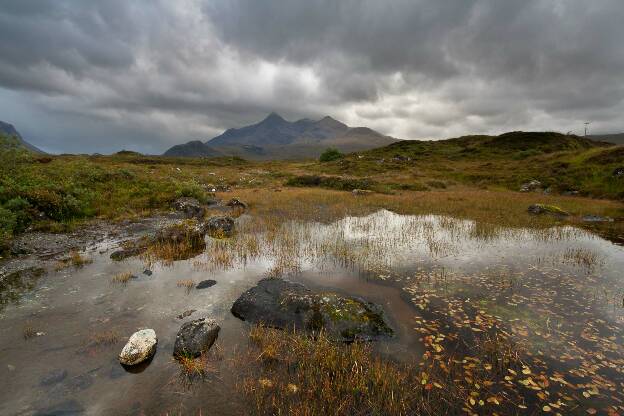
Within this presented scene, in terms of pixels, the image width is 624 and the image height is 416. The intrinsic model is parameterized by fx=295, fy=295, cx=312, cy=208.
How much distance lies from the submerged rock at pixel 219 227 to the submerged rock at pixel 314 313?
1057 centimetres

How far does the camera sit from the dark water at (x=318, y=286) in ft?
22.6

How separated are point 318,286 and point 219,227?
11.5m

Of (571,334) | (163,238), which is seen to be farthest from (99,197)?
(571,334)

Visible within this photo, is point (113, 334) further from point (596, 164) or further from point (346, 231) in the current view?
point (596, 164)

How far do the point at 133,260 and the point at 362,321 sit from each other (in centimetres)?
1246

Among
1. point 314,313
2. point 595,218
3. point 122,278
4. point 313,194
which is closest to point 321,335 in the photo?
point 314,313

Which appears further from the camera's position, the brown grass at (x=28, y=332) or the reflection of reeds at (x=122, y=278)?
the reflection of reeds at (x=122, y=278)

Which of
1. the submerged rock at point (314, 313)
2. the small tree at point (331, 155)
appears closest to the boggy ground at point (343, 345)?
the submerged rock at point (314, 313)

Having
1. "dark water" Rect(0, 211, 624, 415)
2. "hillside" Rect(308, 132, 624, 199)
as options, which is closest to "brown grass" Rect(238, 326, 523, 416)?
"dark water" Rect(0, 211, 624, 415)

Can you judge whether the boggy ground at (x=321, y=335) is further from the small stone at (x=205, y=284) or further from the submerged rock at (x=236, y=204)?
the submerged rock at (x=236, y=204)

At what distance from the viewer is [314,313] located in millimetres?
9742

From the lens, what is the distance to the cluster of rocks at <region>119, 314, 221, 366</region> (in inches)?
307

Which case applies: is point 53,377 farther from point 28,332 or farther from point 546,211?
point 546,211

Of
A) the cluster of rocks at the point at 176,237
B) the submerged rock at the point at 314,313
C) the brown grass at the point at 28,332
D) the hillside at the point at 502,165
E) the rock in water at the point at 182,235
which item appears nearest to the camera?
the brown grass at the point at 28,332
